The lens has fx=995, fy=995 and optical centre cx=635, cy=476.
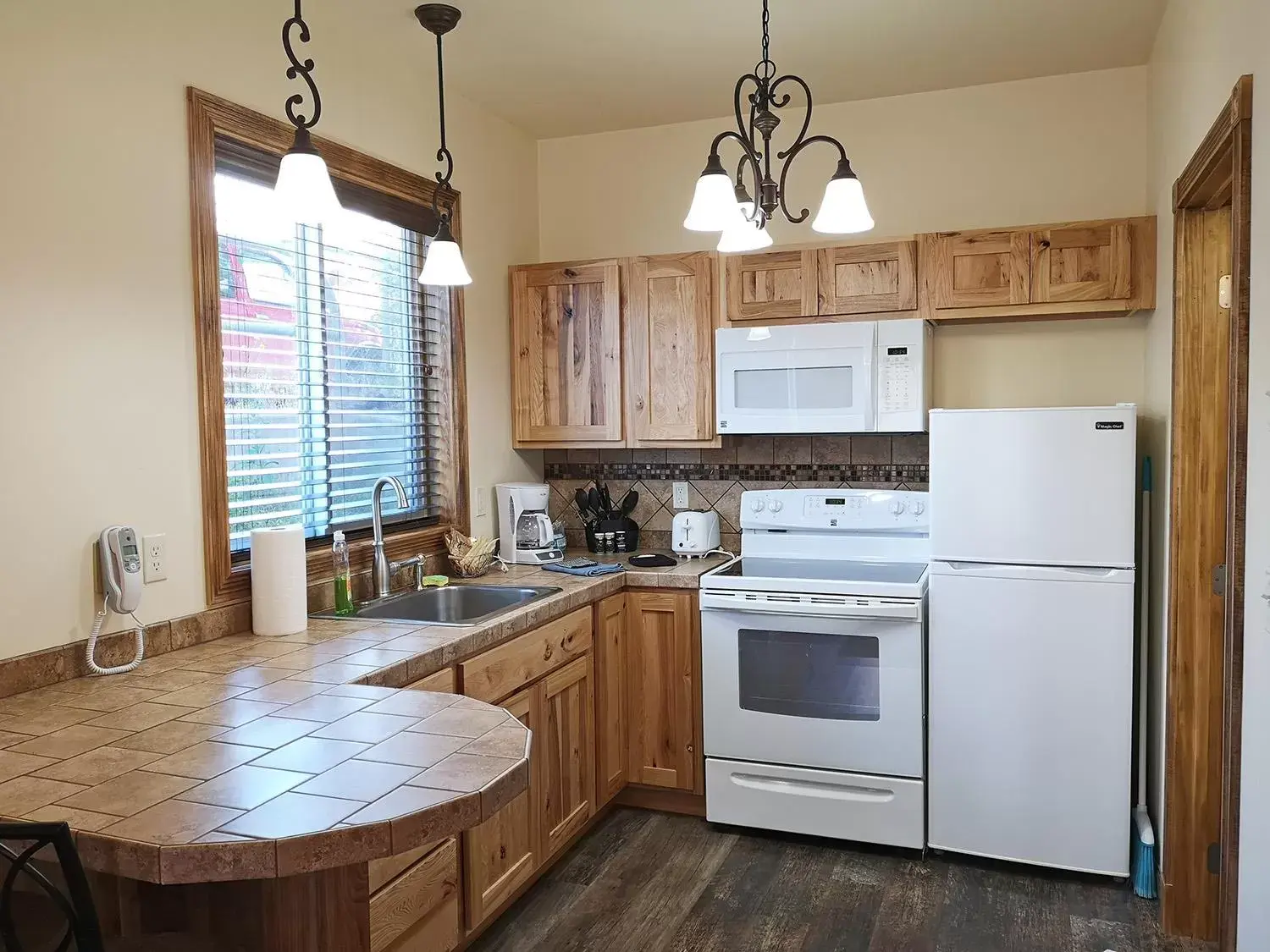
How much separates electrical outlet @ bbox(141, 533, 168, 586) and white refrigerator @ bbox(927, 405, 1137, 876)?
87.2 inches

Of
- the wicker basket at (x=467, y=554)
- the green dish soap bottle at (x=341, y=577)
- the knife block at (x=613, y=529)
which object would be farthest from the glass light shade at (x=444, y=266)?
the knife block at (x=613, y=529)

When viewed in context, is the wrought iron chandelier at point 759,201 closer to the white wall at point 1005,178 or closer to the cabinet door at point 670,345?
the cabinet door at point 670,345

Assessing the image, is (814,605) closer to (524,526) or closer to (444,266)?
(524,526)

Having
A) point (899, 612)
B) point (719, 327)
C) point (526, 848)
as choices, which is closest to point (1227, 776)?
point (899, 612)

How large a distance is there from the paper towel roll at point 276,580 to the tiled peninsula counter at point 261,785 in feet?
0.93

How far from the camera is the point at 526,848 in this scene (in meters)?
2.90

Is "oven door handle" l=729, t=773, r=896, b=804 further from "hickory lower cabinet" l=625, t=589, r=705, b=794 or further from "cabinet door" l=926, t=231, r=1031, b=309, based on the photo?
"cabinet door" l=926, t=231, r=1031, b=309

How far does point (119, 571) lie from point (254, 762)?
0.84 meters

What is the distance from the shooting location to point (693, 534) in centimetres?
381

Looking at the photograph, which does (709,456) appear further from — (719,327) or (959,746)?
(959,746)

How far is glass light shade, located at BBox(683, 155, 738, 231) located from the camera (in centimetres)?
202

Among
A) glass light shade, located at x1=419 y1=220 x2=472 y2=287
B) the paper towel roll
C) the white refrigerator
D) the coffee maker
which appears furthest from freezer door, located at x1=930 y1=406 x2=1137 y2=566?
the paper towel roll

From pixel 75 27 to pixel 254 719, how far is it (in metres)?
1.54

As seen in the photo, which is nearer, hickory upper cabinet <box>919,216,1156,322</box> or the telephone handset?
the telephone handset
